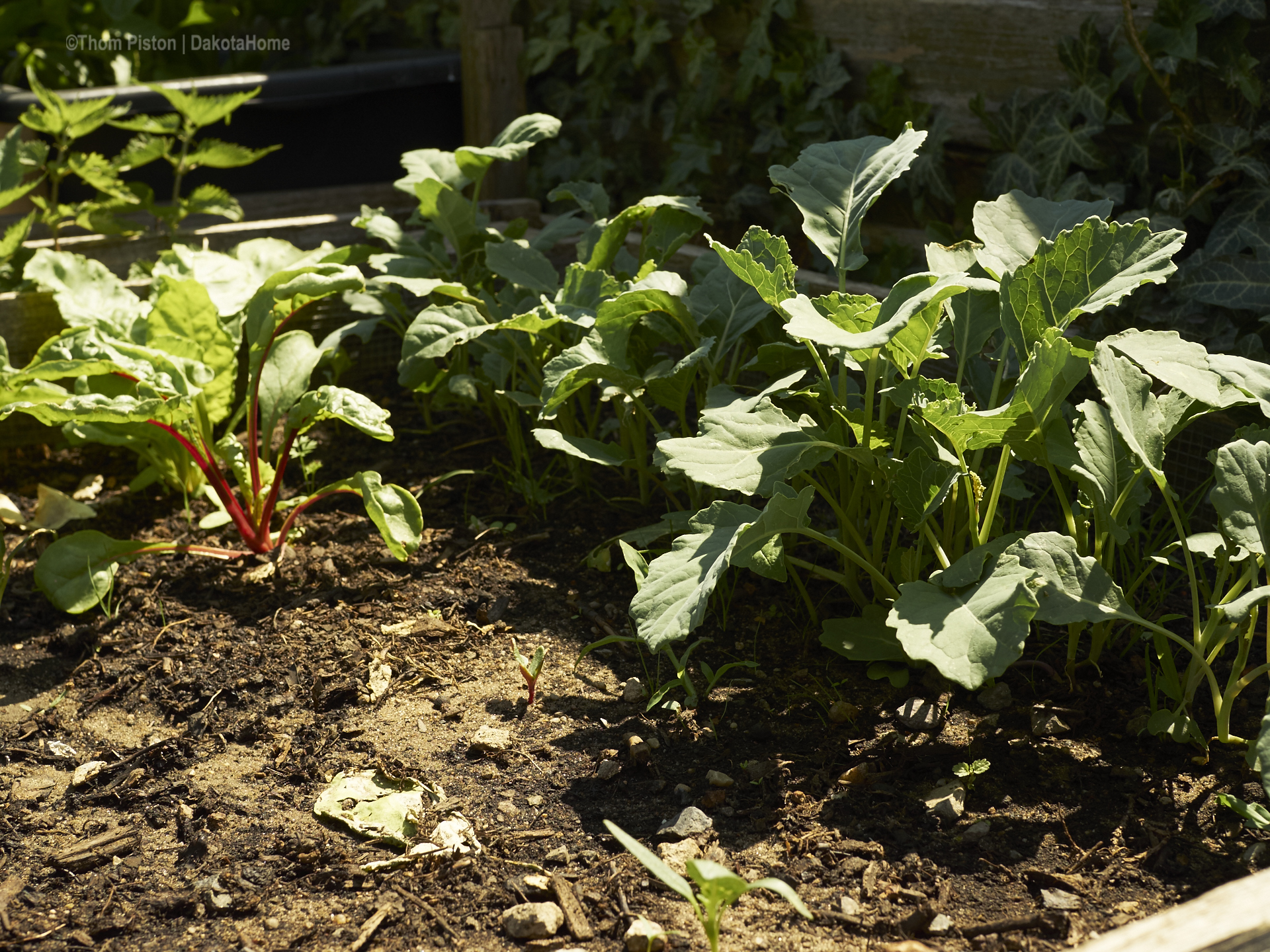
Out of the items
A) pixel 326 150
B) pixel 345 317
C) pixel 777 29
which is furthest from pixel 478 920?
pixel 326 150

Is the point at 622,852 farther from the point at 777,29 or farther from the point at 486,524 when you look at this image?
the point at 777,29

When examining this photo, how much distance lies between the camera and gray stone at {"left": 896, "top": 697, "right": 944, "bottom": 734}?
61.3 inches

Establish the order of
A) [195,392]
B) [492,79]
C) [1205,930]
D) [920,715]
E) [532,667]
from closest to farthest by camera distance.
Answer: [1205,930] < [920,715] < [532,667] < [195,392] < [492,79]

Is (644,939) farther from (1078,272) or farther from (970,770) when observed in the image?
(1078,272)

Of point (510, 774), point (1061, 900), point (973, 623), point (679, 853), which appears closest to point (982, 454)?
point (973, 623)

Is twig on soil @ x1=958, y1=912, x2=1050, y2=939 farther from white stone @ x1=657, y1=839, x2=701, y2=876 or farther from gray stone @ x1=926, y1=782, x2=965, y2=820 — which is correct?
white stone @ x1=657, y1=839, x2=701, y2=876

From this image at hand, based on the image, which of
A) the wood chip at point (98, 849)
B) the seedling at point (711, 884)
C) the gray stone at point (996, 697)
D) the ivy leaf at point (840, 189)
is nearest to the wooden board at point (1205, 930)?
the seedling at point (711, 884)

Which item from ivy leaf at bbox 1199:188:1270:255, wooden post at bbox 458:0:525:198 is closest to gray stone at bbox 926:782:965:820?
ivy leaf at bbox 1199:188:1270:255

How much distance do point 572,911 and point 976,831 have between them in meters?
0.55

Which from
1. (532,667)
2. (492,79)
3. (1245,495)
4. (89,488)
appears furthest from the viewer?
(492,79)

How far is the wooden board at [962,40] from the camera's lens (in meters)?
2.36

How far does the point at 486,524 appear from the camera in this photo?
2211 mm

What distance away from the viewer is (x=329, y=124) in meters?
3.36

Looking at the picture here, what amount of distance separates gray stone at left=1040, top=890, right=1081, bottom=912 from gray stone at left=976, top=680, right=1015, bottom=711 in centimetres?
37
